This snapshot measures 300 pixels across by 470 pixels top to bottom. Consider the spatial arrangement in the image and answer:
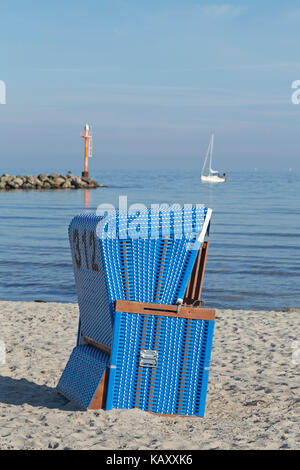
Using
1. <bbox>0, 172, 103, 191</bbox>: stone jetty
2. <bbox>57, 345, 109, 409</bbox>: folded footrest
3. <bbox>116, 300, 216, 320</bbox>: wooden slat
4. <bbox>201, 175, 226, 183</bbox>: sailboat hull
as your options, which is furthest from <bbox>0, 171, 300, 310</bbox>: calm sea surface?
<bbox>201, 175, 226, 183</bbox>: sailboat hull

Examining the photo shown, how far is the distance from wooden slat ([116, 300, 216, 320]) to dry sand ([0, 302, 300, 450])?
2.66 feet

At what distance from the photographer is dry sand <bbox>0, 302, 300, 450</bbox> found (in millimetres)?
4492

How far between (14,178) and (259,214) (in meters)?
34.9

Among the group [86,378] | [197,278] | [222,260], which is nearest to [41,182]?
[222,260]

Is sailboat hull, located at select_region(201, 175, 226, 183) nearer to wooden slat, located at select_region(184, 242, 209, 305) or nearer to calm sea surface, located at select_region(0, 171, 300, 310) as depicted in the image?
calm sea surface, located at select_region(0, 171, 300, 310)

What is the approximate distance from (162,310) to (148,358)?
400 mm

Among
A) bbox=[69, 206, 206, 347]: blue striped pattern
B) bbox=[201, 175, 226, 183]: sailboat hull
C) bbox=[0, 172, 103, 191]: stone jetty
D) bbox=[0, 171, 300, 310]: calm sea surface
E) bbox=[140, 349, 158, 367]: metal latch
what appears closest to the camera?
bbox=[69, 206, 206, 347]: blue striped pattern

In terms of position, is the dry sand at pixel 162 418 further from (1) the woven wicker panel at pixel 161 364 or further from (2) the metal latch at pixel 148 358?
(2) the metal latch at pixel 148 358

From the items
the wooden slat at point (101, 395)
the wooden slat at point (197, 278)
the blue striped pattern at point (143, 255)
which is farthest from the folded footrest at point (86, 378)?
the wooden slat at point (197, 278)

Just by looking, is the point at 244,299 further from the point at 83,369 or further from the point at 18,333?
→ the point at 83,369

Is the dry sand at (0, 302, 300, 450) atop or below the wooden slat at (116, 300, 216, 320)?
below

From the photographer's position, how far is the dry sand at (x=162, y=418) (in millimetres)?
4492

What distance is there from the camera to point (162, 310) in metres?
5.03
